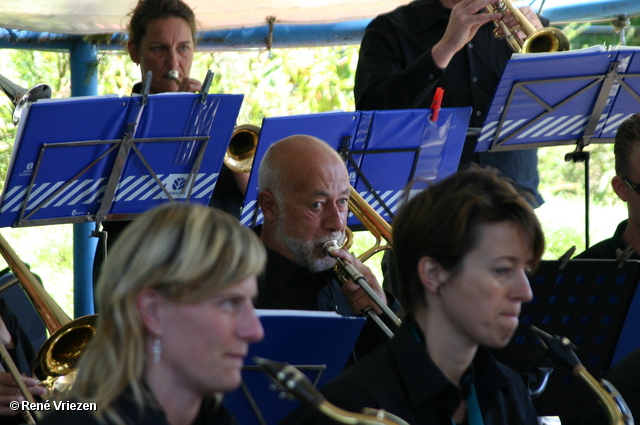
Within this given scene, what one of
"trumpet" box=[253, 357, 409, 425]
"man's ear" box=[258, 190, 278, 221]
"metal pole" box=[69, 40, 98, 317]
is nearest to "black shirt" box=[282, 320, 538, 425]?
"trumpet" box=[253, 357, 409, 425]

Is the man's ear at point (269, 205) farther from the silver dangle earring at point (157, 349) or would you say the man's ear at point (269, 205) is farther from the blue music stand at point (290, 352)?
the silver dangle earring at point (157, 349)

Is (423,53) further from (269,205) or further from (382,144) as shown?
(269,205)

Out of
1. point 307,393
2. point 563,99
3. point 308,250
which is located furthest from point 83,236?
point 307,393

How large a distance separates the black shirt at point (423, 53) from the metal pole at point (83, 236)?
6.17ft

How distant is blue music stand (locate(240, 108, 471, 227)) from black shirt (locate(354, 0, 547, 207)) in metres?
0.29

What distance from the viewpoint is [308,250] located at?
3.05 meters

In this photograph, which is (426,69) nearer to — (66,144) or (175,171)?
(175,171)

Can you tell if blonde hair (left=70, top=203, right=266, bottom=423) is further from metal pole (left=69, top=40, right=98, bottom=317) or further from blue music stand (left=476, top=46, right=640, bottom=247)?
metal pole (left=69, top=40, right=98, bottom=317)

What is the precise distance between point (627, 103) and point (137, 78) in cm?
488

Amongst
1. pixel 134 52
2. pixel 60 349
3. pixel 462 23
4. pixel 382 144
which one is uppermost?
pixel 462 23

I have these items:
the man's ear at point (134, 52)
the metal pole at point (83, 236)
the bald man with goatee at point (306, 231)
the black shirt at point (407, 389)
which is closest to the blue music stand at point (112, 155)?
the bald man with goatee at point (306, 231)

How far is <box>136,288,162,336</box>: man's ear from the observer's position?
162 cm

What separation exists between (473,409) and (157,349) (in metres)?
0.79

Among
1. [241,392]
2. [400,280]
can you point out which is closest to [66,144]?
[241,392]
